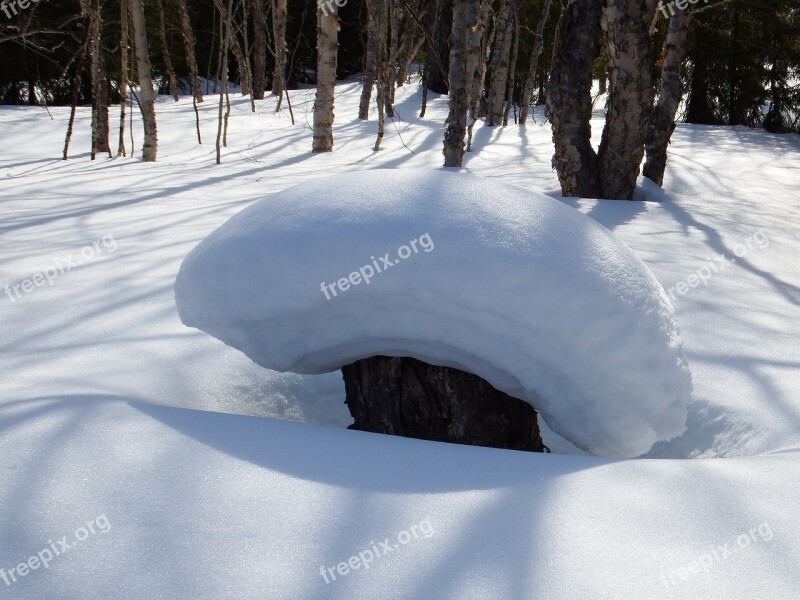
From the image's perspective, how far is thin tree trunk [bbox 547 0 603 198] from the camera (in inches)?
180

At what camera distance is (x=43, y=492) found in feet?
3.85

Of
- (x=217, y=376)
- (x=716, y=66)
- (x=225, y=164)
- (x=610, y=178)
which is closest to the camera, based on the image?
(x=217, y=376)

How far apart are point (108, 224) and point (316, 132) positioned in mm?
4985

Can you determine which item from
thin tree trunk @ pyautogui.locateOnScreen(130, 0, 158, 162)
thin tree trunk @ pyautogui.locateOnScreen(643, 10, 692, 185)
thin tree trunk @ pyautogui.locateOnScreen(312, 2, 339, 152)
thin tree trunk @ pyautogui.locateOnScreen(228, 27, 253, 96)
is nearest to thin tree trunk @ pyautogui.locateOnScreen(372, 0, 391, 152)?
thin tree trunk @ pyautogui.locateOnScreen(312, 2, 339, 152)

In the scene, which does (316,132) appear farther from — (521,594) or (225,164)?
(521,594)

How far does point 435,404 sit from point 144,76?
6556mm

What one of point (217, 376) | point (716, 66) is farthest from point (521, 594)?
point (716, 66)
